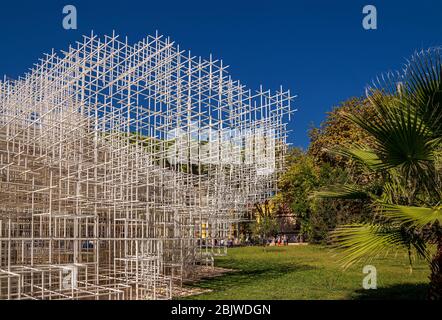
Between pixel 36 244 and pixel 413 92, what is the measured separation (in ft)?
45.2

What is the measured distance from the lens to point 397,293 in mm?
12203

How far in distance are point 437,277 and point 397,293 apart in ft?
21.0

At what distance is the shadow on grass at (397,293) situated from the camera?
11.4 meters

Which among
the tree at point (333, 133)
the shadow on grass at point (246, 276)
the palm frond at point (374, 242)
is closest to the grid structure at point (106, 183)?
the shadow on grass at point (246, 276)

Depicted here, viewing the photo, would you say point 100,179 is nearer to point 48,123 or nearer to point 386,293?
point 48,123

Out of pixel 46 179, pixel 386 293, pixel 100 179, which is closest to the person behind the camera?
pixel 386 293

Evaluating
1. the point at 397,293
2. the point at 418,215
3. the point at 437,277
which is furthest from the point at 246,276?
the point at 418,215

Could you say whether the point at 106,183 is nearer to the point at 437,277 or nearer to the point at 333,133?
the point at 437,277

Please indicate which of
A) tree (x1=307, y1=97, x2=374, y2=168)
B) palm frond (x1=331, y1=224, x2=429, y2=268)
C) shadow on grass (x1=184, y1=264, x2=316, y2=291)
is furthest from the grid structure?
tree (x1=307, y1=97, x2=374, y2=168)

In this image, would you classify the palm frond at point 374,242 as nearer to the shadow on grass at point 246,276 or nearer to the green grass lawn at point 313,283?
the green grass lawn at point 313,283

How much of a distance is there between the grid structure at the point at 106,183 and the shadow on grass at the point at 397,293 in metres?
4.76

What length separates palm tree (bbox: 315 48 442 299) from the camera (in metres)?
5.73
